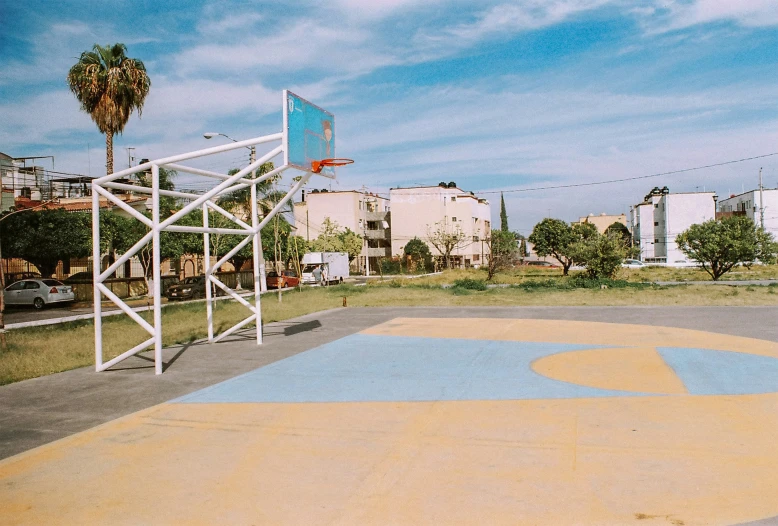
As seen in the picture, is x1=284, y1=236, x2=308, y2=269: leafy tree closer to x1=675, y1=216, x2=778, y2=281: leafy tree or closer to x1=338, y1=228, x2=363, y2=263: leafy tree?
x1=338, y1=228, x2=363, y2=263: leafy tree

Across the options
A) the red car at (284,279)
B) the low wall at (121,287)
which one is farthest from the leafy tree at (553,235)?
the low wall at (121,287)

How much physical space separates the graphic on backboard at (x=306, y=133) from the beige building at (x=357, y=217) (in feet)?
199

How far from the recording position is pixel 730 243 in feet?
123

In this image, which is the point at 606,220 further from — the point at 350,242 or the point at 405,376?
the point at 405,376

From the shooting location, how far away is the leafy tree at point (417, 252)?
233ft

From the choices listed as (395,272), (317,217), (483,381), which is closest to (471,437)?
(483,381)

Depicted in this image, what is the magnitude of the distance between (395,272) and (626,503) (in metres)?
62.8

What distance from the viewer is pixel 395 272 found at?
224 feet

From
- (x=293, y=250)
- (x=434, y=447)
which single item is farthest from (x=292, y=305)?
(x=293, y=250)

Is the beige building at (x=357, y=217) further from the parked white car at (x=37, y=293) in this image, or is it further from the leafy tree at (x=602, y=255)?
the parked white car at (x=37, y=293)

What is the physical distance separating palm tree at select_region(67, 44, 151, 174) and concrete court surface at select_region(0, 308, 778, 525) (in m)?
18.2

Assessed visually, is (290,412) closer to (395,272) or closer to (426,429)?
(426,429)

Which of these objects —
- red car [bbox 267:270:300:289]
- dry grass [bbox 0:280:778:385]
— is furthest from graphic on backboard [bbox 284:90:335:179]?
red car [bbox 267:270:300:289]

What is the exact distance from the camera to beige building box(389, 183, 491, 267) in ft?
256
